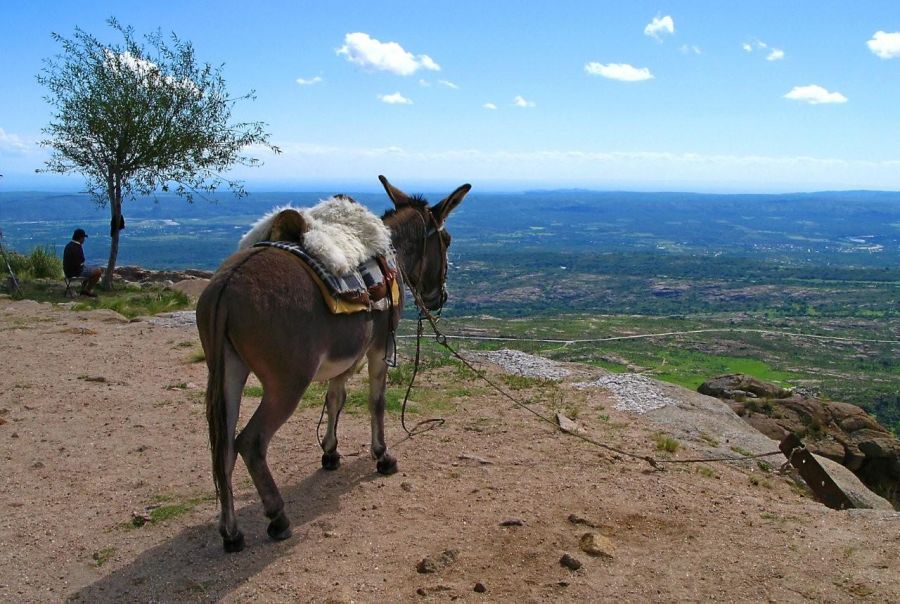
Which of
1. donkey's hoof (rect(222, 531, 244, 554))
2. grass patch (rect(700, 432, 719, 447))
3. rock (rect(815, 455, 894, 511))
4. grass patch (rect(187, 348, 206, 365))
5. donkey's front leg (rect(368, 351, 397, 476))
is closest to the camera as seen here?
donkey's hoof (rect(222, 531, 244, 554))

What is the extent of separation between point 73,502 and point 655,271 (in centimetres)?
9986

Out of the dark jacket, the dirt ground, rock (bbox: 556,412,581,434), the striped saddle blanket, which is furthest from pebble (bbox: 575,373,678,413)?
the dark jacket

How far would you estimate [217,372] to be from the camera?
16.0ft

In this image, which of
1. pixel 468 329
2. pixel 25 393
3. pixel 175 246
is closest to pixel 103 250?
pixel 175 246

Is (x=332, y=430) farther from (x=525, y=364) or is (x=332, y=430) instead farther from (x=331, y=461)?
(x=525, y=364)

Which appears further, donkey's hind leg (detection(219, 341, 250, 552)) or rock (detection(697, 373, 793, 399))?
rock (detection(697, 373, 793, 399))

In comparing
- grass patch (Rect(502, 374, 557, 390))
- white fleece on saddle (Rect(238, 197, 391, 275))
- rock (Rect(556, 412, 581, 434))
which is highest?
white fleece on saddle (Rect(238, 197, 391, 275))

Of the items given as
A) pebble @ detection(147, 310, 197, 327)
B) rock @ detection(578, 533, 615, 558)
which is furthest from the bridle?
pebble @ detection(147, 310, 197, 327)

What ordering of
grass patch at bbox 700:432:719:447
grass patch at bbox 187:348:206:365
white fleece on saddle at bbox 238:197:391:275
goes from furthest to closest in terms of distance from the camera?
grass patch at bbox 187:348:206:365
grass patch at bbox 700:432:719:447
white fleece on saddle at bbox 238:197:391:275

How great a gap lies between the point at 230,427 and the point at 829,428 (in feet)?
34.7

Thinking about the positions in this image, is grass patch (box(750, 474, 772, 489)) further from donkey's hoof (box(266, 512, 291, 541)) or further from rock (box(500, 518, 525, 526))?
donkey's hoof (box(266, 512, 291, 541))

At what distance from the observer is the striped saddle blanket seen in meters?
5.42

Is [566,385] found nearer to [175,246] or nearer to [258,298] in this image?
[258,298]

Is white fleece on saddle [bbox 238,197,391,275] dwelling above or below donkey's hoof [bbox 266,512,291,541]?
above
